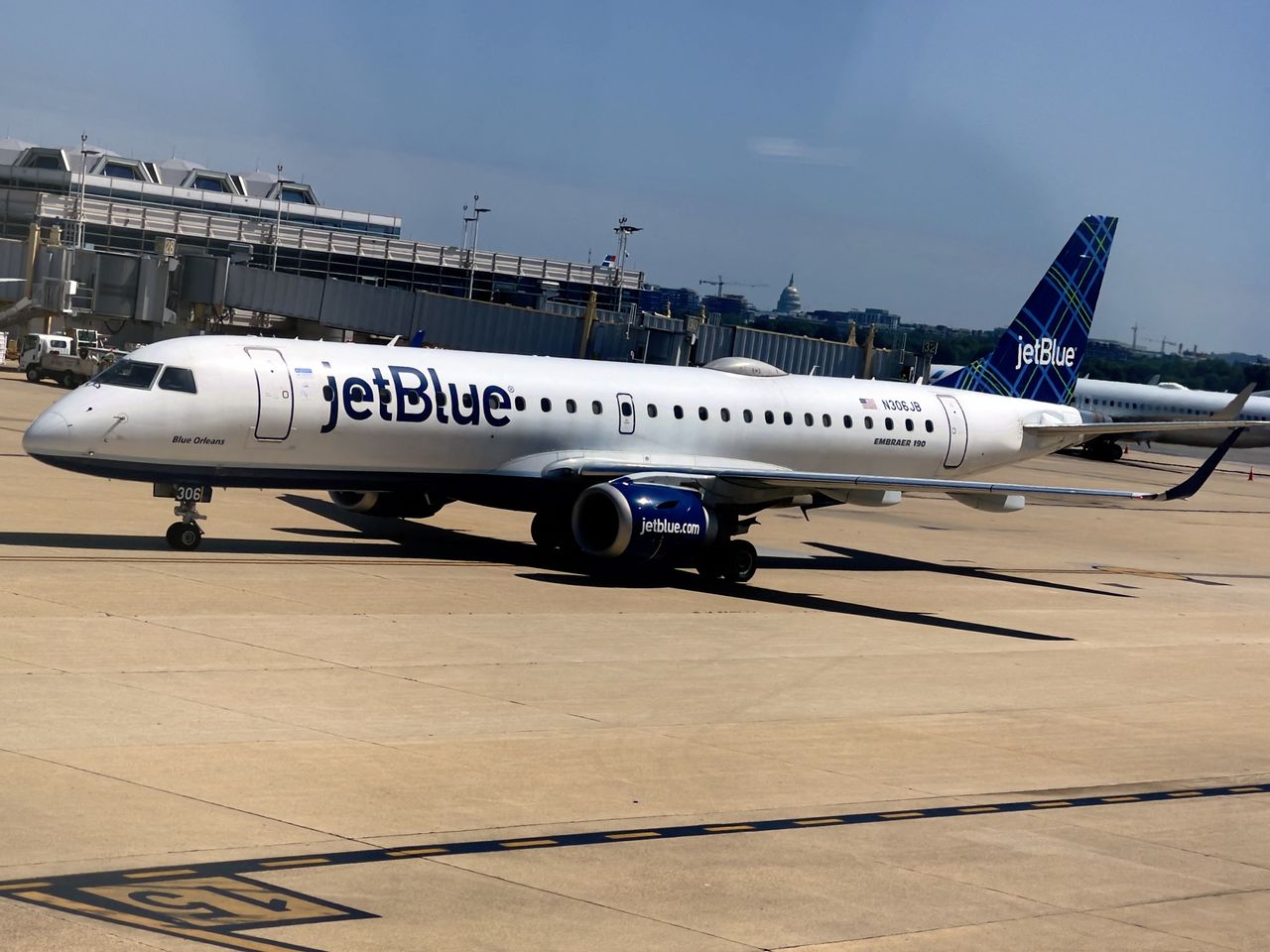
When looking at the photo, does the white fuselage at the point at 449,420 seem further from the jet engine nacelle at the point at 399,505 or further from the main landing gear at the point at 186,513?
the jet engine nacelle at the point at 399,505

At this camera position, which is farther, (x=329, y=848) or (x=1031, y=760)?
(x=1031, y=760)

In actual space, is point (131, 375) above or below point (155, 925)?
above

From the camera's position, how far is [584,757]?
1605 cm

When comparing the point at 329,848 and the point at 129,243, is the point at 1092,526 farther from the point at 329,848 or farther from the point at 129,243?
the point at 129,243

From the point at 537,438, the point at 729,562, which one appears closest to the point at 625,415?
the point at 537,438

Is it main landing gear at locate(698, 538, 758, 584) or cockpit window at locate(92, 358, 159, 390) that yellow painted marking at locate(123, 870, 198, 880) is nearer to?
cockpit window at locate(92, 358, 159, 390)

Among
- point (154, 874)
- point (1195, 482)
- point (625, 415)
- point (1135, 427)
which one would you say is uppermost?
point (1135, 427)

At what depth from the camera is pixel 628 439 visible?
32.0 meters

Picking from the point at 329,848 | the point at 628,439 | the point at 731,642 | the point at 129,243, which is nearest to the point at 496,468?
the point at 628,439

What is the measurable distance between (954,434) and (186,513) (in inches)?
717

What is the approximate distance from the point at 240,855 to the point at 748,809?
15.8 feet

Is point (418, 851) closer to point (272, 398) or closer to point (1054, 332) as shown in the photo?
point (272, 398)

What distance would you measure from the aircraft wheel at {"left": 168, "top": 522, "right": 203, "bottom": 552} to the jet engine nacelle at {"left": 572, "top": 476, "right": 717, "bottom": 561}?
6568 millimetres

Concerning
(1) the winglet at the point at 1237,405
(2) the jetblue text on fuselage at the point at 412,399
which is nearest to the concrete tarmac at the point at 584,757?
(2) the jetblue text on fuselage at the point at 412,399
